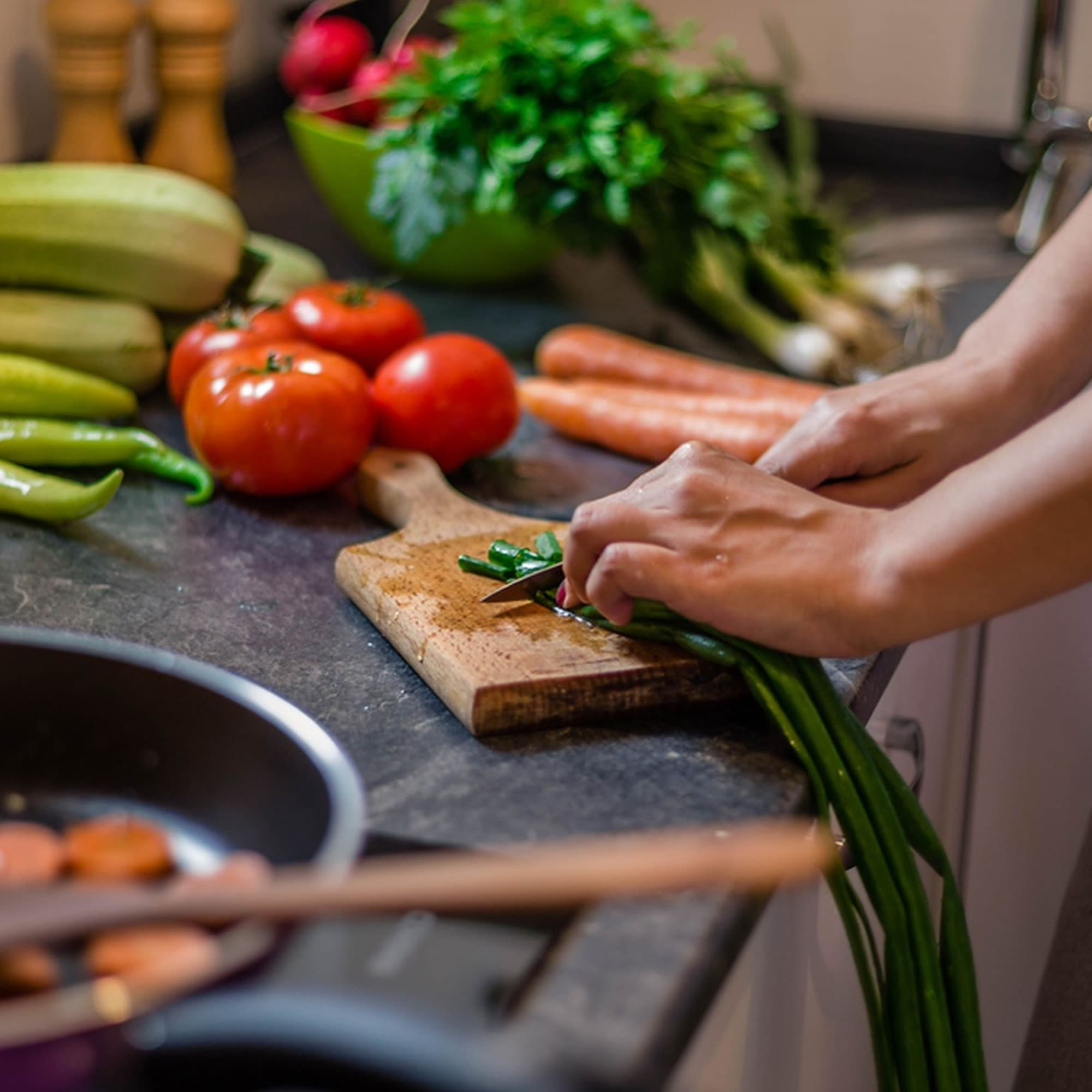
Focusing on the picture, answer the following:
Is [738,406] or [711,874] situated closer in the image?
[711,874]

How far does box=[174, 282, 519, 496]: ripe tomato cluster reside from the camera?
112 centimetres

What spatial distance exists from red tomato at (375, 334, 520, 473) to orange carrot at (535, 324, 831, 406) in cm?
16

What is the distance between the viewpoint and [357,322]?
1.28m

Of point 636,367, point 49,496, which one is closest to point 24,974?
point 49,496

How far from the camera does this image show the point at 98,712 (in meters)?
0.83

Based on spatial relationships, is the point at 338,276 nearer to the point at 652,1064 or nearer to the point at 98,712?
the point at 98,712

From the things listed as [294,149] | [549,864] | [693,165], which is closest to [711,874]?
[549,864]

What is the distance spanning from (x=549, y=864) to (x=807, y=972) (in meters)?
0.49

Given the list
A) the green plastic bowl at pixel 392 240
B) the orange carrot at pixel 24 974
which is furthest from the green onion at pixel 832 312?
the orange carrot at pixel 24 974

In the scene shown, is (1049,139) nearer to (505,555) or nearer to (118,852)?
(505,555)

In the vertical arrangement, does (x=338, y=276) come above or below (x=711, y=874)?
below

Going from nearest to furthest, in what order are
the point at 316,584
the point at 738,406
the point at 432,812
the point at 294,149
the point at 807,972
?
the point at 432,812, the point at 807,972, the point at 316,584, the point at 738,406, the point at 294,149

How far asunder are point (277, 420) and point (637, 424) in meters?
0.32

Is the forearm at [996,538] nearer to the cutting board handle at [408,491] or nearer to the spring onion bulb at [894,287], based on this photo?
the cutting board handle at [408,491]
